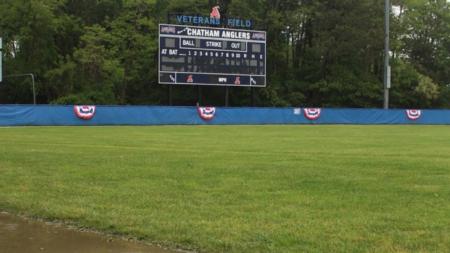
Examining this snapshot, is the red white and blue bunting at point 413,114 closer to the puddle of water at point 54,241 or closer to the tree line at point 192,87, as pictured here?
the tree line at point 192,87

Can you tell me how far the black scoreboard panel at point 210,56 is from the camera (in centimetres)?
4241

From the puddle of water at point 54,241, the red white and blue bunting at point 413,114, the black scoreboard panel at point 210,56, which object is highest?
the black scoreboard panel at point 210,56

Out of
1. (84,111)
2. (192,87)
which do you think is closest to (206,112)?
(84,111)

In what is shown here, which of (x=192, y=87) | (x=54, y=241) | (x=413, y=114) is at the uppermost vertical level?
(x=192, y=87)

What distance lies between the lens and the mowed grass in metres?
6.53

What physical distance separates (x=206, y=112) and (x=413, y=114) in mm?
20368

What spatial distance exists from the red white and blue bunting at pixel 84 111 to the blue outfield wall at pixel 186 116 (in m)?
0.21

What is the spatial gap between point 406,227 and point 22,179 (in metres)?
7.17

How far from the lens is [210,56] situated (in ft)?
142

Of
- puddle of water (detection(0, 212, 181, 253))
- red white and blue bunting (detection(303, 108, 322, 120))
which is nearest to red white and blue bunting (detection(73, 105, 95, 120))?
red white and blue bunting (detection(303, 108, 322, 120))

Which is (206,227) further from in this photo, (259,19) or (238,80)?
(259,19)

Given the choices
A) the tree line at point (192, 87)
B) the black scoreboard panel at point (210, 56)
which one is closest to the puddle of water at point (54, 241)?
the black scoreboard panel at point (210, 56)

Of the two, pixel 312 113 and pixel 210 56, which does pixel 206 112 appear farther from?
pixel 312 113

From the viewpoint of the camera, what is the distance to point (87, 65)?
58.6 m
